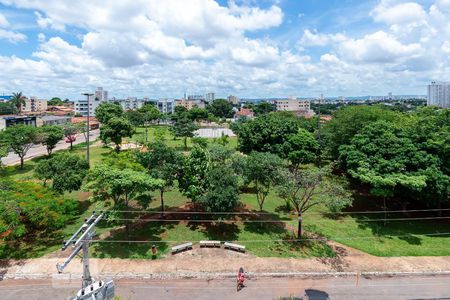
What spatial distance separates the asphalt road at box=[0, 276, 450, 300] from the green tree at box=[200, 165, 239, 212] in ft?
14.0

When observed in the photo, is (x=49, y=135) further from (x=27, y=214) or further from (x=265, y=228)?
(x=265, y=228)

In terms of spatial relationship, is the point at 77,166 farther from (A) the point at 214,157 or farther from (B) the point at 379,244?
(B) the point at 379,244

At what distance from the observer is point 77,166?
76.9 feet

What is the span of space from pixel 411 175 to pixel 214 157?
1387 cm

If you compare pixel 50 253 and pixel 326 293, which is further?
pixel 50 253

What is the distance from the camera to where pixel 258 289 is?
51.5ft

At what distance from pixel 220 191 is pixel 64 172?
11925mm

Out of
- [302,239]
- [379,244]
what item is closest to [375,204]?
[379,244]

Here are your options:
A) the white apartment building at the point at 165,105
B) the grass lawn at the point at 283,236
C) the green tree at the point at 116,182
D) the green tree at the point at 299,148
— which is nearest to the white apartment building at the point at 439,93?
the white apartment building at the point at 165,105

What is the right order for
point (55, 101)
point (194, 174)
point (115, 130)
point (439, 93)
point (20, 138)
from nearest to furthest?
point (194, 174), point (20, 138), point (115, 130), point (55, 101), point (439, 93)

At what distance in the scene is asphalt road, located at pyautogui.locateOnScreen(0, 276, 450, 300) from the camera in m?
15.1

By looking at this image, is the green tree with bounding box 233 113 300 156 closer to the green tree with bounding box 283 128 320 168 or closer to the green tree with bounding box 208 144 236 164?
the green tree with bounding box 283 128 320 168

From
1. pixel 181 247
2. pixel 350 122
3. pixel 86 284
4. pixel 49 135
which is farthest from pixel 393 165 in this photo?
pixel 49 135

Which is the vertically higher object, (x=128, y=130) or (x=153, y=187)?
(x=128, y=130)
